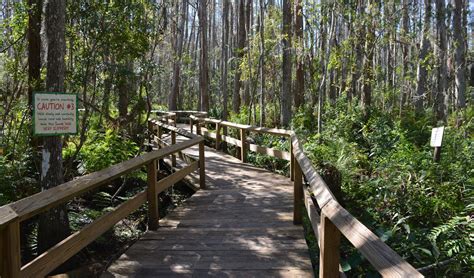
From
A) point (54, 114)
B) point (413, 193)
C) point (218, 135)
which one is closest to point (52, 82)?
point (54, 114)

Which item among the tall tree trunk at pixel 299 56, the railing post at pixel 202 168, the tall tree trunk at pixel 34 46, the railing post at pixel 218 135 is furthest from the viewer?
the tall tree trunk at pixel 299 56

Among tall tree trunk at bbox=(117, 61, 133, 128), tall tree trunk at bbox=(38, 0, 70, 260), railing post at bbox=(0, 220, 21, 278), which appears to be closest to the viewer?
railing post at bbox=(0, 220, 21, 278)

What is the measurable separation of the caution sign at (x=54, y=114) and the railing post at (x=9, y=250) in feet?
6.26

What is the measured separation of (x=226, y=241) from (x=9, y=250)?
275cm

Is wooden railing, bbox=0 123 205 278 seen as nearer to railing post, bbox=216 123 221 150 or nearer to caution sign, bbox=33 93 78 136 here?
caution sign, bbox=33 93 78 136

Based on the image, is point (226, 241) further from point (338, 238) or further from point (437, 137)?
point (437, 137)

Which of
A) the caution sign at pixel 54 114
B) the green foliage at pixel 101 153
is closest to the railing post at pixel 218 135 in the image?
the green foliage at pixel 101 153

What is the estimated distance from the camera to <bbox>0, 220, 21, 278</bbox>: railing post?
2.55 meters

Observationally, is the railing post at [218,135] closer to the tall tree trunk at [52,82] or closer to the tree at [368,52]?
the tree at [368,52]

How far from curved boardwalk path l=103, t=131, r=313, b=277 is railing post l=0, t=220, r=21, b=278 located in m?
1.51

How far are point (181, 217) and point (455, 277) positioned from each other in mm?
3569

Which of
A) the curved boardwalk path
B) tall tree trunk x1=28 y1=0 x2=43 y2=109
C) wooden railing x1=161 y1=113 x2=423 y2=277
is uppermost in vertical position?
tall tree trunk x1=28 y1=0 x2=43 y2=109

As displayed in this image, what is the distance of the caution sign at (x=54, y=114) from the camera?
427 centimetres

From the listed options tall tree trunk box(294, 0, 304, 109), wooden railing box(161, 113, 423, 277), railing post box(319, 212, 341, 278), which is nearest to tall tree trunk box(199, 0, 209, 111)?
tall tree trunk box(294, 0, 304, 109)
